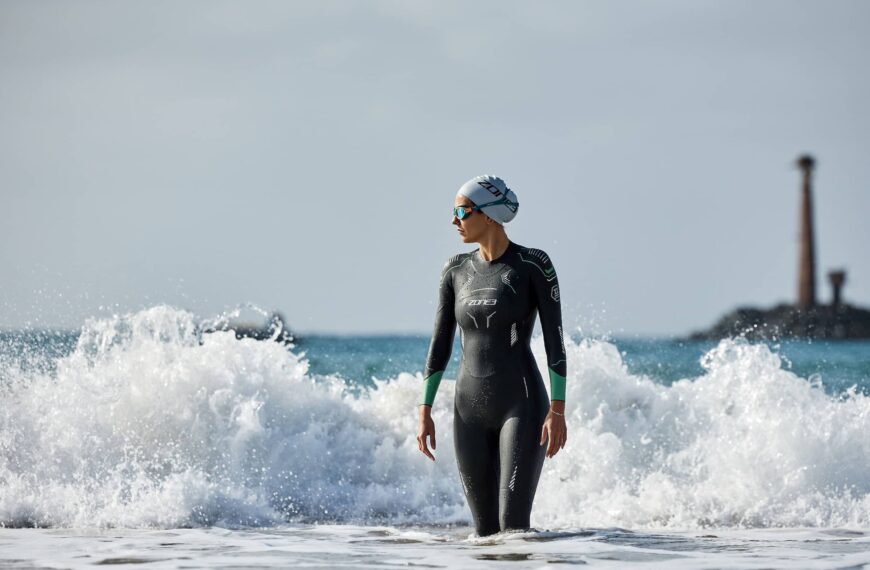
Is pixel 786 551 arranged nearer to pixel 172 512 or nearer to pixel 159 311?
pixel 172 512

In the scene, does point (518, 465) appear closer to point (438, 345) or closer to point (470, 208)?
point (438, 345)

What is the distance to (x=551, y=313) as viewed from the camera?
6.44 metres

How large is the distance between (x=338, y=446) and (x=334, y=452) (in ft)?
0.40

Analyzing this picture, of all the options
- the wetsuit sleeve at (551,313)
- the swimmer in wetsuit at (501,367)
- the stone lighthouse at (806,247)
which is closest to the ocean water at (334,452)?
the swimmer in wetsuit at (501,367)

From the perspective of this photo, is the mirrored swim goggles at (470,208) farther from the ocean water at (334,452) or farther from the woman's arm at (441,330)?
the ocean water at (334,452)

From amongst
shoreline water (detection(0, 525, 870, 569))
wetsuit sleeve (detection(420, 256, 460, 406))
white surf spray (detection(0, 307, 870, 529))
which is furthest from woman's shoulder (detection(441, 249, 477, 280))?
white surf spray (detection(0, 307, 870, 529))

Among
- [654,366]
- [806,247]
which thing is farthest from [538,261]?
[806,247]

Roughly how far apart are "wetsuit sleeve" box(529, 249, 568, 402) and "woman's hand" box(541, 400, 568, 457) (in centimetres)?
7

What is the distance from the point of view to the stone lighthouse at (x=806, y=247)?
66938 millimetres

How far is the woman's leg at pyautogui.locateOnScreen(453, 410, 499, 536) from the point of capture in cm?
653

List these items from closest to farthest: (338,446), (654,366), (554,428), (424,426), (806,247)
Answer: (554,428)
(424,426)
(338,446)
(654,366)
(806,247)

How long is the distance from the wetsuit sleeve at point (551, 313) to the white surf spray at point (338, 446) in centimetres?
398

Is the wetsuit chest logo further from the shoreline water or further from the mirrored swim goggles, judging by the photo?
the shoreline water

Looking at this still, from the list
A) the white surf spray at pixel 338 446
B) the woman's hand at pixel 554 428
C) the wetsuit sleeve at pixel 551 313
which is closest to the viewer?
the woman's hand at pixel 554 428
